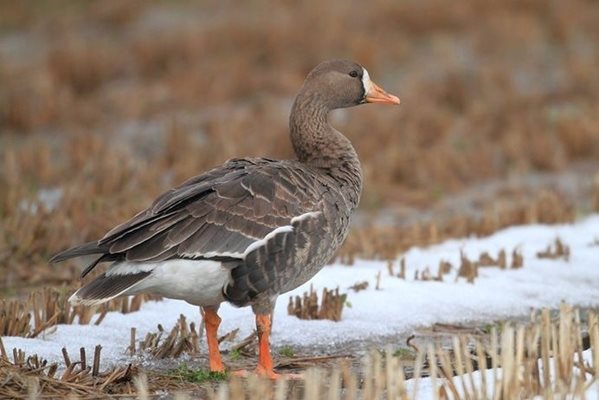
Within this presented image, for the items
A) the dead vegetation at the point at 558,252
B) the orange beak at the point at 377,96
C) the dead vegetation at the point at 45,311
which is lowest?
the dead vegetation at the point at 45,311

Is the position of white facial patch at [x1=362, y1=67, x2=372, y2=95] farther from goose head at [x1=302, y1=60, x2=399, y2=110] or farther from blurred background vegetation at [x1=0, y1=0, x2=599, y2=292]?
blurred background vegetation at [x1=0, y1=0, x2=599, y2=292]

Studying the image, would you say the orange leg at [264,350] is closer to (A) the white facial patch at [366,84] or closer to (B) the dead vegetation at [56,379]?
(B) the dead vegetation at [56,379]

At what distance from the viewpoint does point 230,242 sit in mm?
6023

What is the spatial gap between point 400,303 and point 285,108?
331 inches

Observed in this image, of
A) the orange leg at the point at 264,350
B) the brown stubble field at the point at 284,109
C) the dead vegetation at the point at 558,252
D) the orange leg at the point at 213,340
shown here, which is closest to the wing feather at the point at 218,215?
the orange leg at the point at 264,350

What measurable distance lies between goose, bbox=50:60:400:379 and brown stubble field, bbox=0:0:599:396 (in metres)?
2.79

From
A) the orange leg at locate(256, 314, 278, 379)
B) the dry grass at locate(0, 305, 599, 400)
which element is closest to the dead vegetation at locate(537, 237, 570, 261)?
the dry grass at locate(0, 305, 599, 400)

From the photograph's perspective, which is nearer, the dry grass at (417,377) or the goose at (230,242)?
the dry grass at (417,377)

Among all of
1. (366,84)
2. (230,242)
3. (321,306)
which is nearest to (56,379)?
(230,242)

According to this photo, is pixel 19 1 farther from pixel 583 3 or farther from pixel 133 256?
pixel 133 256

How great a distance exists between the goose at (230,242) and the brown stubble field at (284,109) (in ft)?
9.16

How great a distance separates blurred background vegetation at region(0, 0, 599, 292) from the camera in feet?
36.5

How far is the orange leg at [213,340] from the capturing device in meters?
6.21

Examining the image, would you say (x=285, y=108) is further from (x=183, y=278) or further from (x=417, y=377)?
(x=417, y=377)
